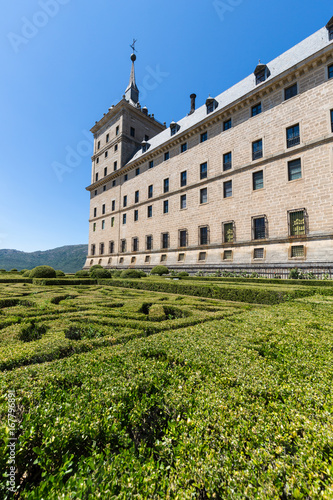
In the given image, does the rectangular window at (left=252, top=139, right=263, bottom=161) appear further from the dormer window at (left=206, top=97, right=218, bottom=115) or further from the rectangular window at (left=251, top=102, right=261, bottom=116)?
the dormer window at (left=206, top=97, right=218, bottom=115)

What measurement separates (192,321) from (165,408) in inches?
120

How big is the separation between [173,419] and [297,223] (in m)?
17.9

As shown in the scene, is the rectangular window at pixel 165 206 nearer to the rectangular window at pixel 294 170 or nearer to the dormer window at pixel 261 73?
the rectangular window at pixel 294 170

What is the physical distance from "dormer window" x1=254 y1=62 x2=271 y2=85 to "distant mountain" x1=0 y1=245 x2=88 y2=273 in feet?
442

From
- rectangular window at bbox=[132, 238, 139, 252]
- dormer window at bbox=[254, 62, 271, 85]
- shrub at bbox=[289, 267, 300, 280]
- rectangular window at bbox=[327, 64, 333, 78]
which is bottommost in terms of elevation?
shrub at bbox=[289, 267, 300, 280]

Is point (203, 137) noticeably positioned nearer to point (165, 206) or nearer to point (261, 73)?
point (261, 73)

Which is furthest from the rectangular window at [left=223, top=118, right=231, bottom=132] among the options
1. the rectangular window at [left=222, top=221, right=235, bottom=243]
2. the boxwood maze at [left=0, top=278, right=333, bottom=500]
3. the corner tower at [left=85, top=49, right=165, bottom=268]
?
the boxwood maze at [left=0, top=278, right=333, bottom=500]

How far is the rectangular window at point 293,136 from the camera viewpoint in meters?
16.9

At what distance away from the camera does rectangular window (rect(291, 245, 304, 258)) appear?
15.6 meters

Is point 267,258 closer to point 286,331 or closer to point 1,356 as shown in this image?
point 286,331

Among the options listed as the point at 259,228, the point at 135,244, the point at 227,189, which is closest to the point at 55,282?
the point at 259,228

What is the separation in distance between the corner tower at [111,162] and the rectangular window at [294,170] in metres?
23.9

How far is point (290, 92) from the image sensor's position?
57.1ft

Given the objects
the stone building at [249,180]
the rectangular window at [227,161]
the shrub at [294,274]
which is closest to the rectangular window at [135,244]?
the stone building at [249,180]
